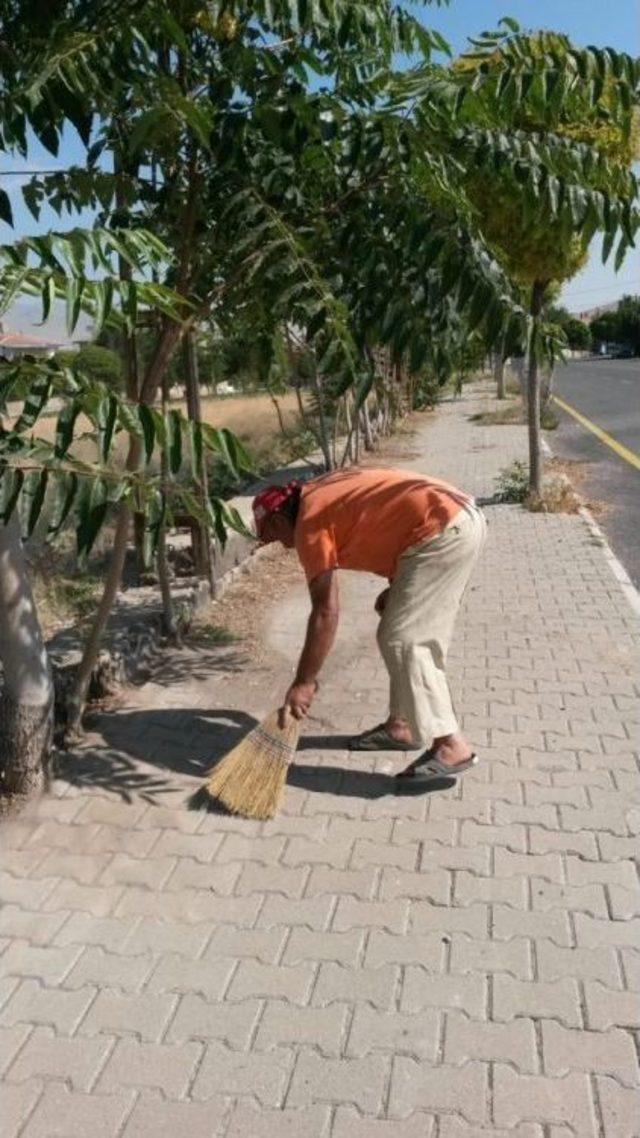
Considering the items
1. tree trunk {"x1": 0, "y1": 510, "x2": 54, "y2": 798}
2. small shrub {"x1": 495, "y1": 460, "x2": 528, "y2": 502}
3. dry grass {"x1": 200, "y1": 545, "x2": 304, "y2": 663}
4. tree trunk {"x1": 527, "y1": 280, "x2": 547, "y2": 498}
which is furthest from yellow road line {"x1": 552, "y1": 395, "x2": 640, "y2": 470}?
tree trunk {"x1": 0, "y1": 510, "x2": 54, "y2": 798}

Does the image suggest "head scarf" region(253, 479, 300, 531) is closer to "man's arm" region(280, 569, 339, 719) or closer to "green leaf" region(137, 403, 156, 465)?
"man's arm" region(280, 569, 339, 719)

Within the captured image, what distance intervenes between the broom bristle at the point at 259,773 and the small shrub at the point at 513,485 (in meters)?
6.85

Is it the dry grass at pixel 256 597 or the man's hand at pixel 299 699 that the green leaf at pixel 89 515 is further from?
the dry grass at pixel 256 597

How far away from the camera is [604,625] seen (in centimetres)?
584

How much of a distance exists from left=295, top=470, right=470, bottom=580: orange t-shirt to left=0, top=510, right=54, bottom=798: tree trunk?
3.56ft

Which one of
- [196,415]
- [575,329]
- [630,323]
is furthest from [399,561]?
[630,323]

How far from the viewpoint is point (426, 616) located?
373 cm

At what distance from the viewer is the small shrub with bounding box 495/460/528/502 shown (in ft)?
33.6

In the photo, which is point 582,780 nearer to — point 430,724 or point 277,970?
point 430,724

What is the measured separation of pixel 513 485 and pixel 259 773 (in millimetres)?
7336

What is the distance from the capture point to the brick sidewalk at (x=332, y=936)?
92.7 inches

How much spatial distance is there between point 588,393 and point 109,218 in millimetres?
25209

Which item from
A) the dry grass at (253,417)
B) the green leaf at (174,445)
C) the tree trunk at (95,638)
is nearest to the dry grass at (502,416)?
the dry grass at (253,417)

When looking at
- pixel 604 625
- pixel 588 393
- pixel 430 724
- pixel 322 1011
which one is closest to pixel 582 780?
pixel 430 724
